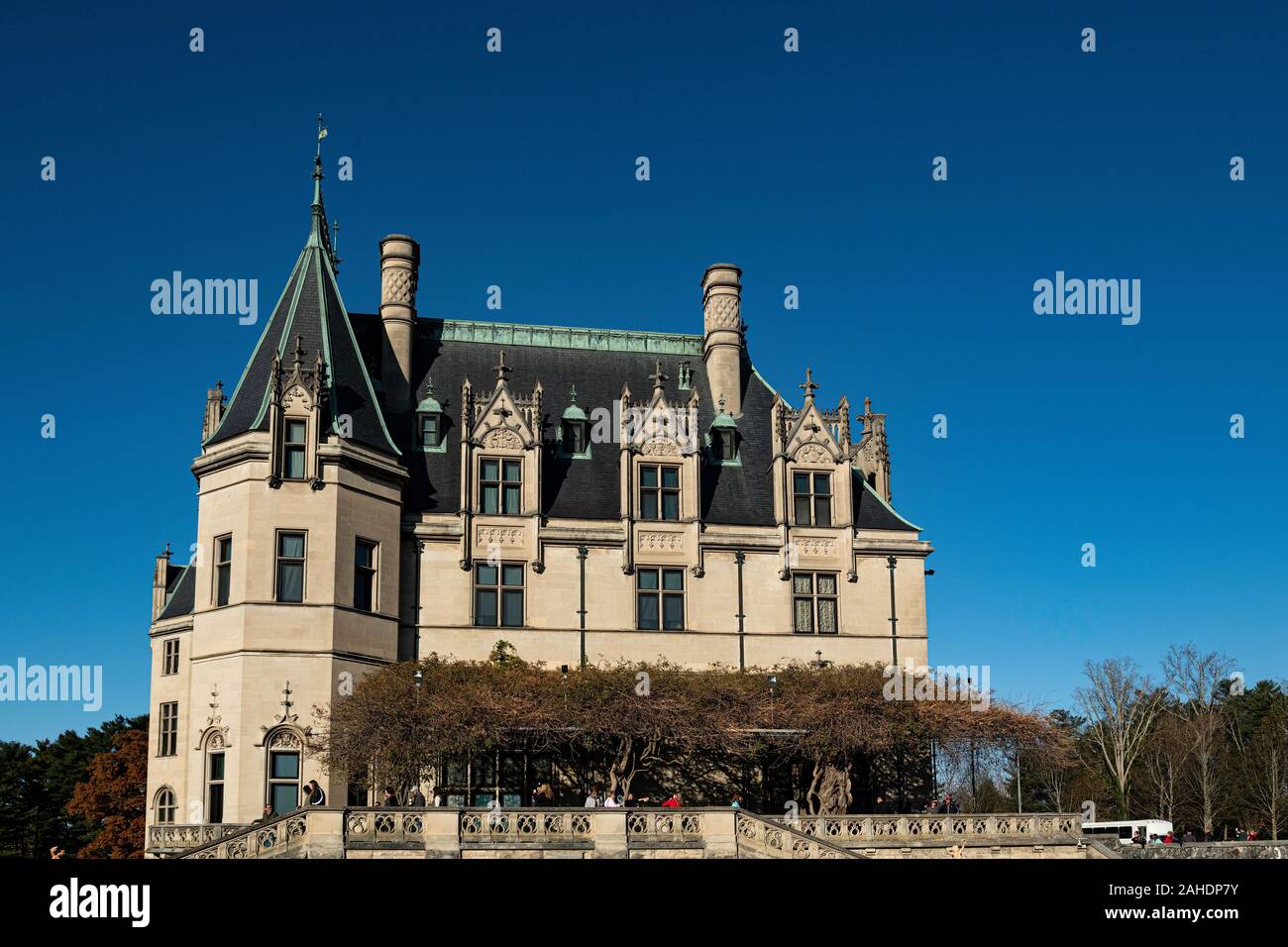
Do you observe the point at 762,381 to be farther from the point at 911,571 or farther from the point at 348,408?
the point at 348,408

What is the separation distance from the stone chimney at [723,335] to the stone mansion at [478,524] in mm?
93

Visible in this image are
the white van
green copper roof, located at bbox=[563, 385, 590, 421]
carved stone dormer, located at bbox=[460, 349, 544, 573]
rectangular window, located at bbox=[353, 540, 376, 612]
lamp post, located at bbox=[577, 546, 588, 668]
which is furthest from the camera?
the white van

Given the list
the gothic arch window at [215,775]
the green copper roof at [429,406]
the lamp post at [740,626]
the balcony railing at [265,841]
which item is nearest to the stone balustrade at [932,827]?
the lamp post at [740,626]

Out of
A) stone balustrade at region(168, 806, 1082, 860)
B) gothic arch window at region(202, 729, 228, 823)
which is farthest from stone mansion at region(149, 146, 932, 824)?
stone balustrade at region(168, 806, 1082, 860)

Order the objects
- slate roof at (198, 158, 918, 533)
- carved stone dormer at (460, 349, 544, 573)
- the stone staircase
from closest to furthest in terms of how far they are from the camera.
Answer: the stone staircase → slate roof at (198, 158, 918, 533) → carved stone dormer at (460, 349, 544, 573)

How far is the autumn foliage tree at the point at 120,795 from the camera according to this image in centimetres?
6203

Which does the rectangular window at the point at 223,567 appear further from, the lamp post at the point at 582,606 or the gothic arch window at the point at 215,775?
the lamp post at the point at 582,606

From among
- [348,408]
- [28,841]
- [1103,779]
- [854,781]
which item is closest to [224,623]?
[348,408]

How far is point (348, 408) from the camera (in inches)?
1537

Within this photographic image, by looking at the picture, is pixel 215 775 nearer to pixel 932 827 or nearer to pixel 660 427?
pixel 660 427

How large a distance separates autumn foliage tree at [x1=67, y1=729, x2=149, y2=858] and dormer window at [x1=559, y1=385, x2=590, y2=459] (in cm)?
3120

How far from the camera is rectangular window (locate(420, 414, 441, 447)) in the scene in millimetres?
42406

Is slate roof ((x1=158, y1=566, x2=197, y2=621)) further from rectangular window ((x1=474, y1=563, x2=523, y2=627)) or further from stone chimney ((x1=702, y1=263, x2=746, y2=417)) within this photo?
stone chimney ((x1=702, y1=263, x2=746, y2=417))

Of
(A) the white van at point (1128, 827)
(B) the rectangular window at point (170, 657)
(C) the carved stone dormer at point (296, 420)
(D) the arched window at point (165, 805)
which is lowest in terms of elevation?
(A) the white van at point (1128, 827)
